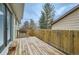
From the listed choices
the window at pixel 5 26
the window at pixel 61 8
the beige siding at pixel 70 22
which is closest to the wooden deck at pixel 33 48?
the window at pixel 5 26

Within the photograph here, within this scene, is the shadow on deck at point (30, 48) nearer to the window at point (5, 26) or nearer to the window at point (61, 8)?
the window at point (5, 26)

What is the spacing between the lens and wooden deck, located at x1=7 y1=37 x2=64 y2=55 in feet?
8.93

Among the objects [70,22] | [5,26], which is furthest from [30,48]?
[70,22]

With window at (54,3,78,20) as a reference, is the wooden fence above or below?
below

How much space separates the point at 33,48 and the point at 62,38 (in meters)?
0.50

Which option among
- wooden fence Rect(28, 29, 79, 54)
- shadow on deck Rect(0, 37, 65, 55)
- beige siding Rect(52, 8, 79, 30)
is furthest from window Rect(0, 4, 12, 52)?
beige siding Rect(52, 8, 79, 30)

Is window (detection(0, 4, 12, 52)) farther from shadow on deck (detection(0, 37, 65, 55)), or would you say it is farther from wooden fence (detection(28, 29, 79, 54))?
wooden fence (detection(28, 29, 79, 54))

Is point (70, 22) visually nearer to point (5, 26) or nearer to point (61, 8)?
point (61, 8)

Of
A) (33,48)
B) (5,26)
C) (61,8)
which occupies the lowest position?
(33,48)

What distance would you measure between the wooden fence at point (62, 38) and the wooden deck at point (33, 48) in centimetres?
7

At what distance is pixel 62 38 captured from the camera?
2.73 metres

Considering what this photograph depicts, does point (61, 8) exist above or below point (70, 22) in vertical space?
above

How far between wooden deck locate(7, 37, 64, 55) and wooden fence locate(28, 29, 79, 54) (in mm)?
74

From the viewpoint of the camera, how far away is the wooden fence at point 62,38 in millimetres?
2648
